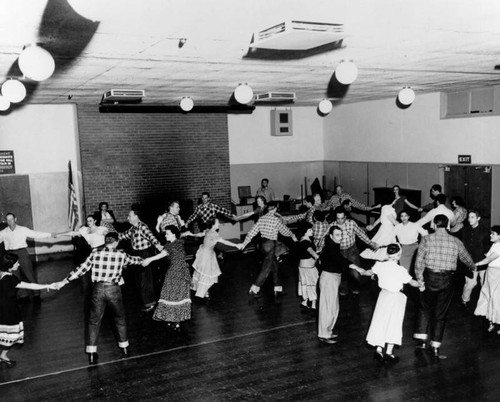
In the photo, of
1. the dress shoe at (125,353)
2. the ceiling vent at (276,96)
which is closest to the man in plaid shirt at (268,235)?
the ceiling vent at (276,96)

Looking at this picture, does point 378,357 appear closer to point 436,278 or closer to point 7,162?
point 436,278

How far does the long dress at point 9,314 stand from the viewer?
19.7 ft

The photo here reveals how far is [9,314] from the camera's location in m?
6.03

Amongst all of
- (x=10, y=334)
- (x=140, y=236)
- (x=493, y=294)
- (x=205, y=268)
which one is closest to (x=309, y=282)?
(x=205, y=268)

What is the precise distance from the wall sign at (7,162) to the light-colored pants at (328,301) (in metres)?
8.18

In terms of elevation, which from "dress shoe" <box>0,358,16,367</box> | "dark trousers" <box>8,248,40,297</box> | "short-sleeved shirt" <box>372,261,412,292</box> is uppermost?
"short-sleeved shirt" <box>372,261,412,292</box>

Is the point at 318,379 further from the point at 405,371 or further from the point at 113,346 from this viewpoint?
the point at 113,346

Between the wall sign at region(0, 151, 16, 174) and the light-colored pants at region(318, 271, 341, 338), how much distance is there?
8.18 metres

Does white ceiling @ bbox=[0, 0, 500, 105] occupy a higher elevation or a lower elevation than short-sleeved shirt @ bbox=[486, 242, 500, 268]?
higher

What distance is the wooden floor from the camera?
5492 mm

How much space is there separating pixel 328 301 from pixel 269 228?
7.77 ft

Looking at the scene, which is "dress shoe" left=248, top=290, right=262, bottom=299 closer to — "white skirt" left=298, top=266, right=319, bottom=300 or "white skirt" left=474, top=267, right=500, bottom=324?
"white skirt" left=298, top=266, right=319, bottom=300

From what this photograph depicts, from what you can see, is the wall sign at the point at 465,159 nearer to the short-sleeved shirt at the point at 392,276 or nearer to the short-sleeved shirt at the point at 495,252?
the short-sleeved shirt at the point at 495,252

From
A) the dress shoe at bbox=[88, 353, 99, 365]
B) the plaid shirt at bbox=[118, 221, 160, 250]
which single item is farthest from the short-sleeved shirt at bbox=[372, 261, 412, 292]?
the plaid shirt at bbox=[118, 221, 160, 250]
